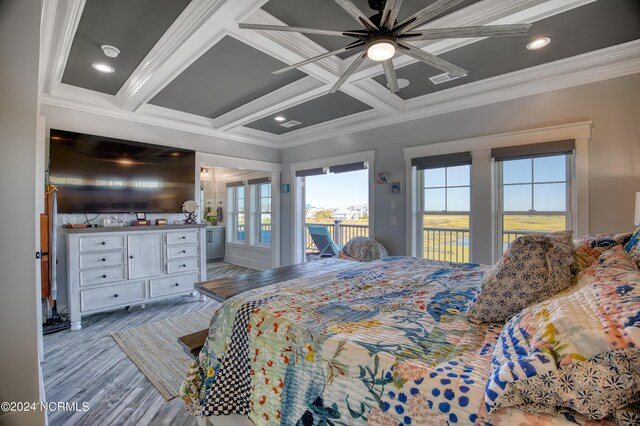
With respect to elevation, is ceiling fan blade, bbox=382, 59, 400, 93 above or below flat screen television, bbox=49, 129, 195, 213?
above

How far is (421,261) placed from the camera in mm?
2410

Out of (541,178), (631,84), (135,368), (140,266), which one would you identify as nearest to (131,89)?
(140,266)

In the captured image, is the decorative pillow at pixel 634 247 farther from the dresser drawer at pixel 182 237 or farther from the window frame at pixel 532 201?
the dresser drawer at pixel 182 237

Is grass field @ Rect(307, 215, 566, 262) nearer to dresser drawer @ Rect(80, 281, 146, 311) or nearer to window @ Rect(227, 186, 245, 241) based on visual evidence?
dresser drawer @ Rect(80, 281, 146, 311)

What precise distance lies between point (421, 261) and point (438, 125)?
2.07 meters

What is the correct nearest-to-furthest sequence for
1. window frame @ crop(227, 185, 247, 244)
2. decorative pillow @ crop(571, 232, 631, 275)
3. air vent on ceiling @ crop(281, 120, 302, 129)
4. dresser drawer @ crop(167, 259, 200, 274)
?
decorative pillow @ crop(571, 232, 631, 275), dresser drawer @ crop(167, 259, 200, 274), air vent on ceiling @ crop(281, 120, 302, 129), window frame @ crop(227, 185, 247, 244)

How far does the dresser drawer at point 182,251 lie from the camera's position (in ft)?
12.3

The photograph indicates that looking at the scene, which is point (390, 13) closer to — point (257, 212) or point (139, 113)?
point (139, 113)

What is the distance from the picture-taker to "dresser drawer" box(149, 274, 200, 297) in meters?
3.59

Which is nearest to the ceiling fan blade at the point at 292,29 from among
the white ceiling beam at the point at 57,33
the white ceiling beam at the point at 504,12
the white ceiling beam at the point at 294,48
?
the white ceiling beam at the point at 294,48

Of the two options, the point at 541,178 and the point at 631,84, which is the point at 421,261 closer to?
the point at 541,178

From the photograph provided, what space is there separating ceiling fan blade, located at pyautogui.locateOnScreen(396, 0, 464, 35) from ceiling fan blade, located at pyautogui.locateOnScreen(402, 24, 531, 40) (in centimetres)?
8

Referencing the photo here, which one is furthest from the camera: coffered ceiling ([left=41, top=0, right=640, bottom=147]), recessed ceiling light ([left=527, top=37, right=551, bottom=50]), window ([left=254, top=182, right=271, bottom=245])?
window ([left=254, top=182, right=271, bottom=245])

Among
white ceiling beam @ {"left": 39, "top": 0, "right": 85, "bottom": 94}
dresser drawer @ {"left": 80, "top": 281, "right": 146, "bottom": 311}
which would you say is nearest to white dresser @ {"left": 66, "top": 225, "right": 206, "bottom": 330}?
dresser drawer @ {"left": 80, "top": 281, "right": 146, "bottom": 311}
